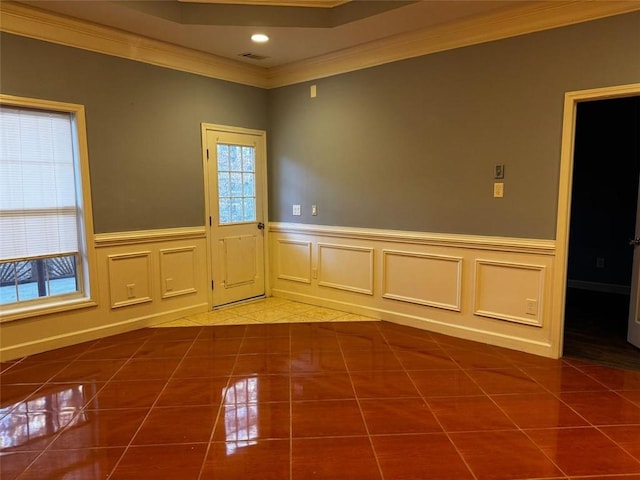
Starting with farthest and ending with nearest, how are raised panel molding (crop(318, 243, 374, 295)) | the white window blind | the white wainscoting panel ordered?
raised panel molding (crop(318, 243, 374, 295)) < the white wainscoting panel < the white window blind

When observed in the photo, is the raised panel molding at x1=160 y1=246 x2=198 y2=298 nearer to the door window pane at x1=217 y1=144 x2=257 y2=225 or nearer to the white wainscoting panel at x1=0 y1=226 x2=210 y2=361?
the white wainscoting panel at x1=0 y1=226 x2=210 y2=361

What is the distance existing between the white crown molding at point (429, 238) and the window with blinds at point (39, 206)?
228cm

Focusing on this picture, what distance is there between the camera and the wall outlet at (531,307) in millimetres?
3545

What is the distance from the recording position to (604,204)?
5613mm

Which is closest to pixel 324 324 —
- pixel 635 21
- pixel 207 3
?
pixel 207 3

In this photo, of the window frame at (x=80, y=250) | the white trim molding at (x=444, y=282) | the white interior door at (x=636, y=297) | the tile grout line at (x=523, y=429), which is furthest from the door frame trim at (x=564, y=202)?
the window frame at (x=80, y=250)

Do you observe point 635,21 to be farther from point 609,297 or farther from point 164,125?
point 164,125

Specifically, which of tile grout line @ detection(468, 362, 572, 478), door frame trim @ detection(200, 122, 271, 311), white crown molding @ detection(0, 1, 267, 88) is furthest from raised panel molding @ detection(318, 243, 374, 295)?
white crown molding @ detection(0, 1, 267, 88)

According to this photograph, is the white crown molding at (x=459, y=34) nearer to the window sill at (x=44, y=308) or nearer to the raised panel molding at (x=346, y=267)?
the raised panel molding at (x=346, y=267)

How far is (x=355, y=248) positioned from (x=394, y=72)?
1802mm

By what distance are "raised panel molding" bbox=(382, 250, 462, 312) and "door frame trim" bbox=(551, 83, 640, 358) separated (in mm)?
786

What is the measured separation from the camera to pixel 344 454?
226 cm

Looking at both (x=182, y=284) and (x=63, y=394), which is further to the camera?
(x=182, y=284)

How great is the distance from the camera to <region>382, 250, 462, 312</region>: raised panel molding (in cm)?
398
